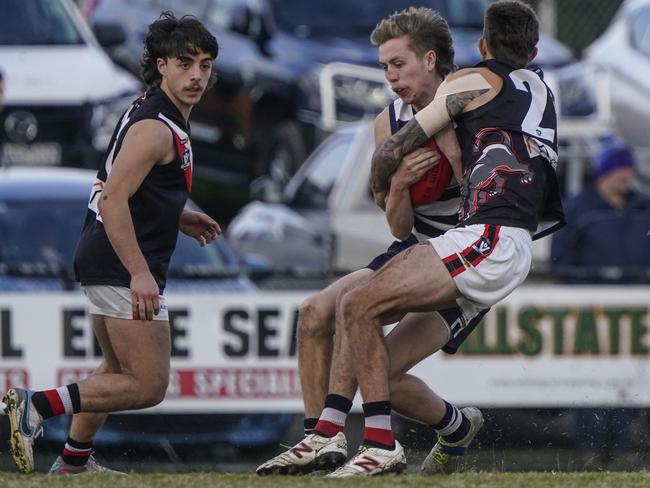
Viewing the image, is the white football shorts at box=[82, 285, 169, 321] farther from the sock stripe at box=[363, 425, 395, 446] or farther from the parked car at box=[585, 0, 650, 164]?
the parked car at box=[585, 0, 650, 164]

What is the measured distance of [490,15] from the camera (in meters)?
6.05

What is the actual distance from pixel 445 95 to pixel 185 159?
112 centimetres

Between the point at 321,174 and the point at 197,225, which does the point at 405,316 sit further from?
the point at 321,174

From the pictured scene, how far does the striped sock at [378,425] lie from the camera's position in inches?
237

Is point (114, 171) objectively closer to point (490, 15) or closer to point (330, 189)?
point (490, 15)

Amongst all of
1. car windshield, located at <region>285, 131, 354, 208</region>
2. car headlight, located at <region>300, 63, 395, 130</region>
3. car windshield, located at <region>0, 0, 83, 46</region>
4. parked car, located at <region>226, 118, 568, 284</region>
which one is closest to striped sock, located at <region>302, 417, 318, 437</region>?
parked car, located at <region>226, 118, 568, 284</region>

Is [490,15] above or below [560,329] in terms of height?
above

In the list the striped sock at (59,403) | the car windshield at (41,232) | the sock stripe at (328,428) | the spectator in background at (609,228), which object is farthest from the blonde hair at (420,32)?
the car windshield at (41,232)

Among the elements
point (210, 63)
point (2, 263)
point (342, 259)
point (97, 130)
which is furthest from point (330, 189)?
point (210, 63)

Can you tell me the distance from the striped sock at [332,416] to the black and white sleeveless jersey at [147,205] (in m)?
0.90

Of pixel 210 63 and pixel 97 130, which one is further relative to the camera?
pixel 97 130

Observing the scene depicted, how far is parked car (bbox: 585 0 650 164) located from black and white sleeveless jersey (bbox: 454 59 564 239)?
8032 millimetres

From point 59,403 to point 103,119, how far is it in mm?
7256

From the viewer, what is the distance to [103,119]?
1336 cm
